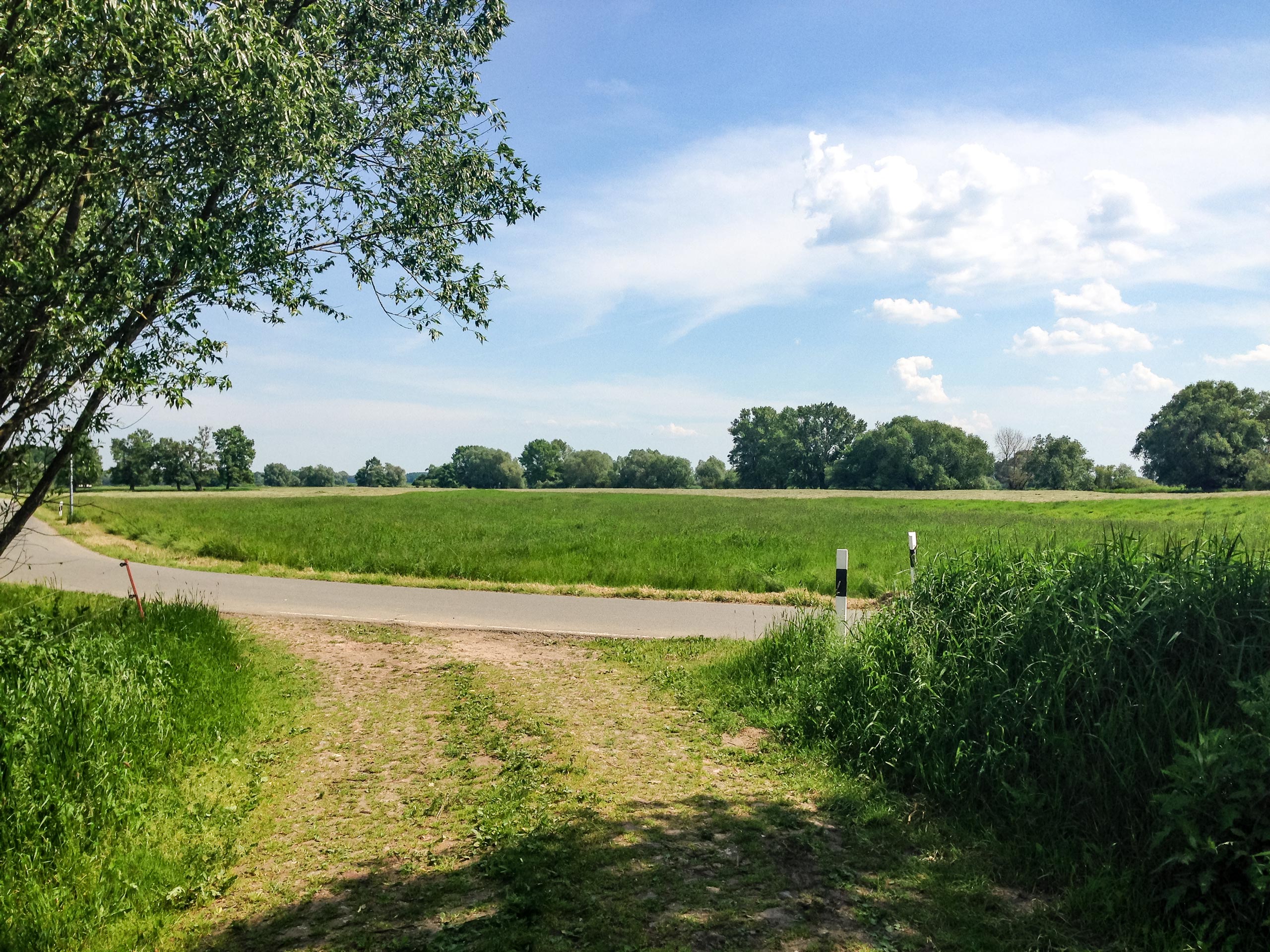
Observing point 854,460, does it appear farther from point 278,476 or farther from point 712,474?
point 278,476

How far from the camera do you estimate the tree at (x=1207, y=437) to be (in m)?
81.0

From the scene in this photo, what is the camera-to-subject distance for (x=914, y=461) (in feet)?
340

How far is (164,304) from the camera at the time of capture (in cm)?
607

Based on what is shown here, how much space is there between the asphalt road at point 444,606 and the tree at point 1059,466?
342 ft

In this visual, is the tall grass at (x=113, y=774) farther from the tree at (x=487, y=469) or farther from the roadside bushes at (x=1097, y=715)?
the tree at (x=487, y=469)

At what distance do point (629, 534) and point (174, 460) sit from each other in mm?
97478

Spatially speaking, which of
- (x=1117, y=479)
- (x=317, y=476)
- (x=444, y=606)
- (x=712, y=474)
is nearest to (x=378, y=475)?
(x=317, y=476)

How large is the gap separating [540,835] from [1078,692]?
3.56 m

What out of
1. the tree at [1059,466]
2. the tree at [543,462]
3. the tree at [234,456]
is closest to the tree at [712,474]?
the tree at [543,462]

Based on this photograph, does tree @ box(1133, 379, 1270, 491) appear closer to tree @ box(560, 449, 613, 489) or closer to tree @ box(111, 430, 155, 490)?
tree @ box(560, 449, 613, 489)

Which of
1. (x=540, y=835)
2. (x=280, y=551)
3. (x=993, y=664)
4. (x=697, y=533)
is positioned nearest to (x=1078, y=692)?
(x=993, y=664)

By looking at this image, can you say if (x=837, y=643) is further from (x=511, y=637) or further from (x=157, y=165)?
(x=157, y=165)

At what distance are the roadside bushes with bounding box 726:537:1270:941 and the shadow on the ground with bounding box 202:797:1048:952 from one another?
0.70 m

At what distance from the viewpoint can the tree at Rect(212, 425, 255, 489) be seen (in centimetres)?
11306
